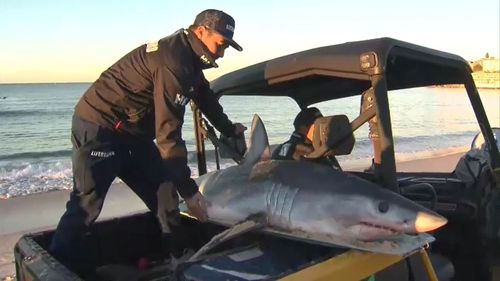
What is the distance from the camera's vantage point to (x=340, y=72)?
8.84ft

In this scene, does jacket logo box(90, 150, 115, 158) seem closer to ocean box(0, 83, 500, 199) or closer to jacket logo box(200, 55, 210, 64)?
jacket logo box(200, 55, 210, 64)

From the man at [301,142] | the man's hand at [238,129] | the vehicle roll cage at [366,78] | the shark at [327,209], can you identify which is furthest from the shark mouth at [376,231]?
the man's hand at [238,129]

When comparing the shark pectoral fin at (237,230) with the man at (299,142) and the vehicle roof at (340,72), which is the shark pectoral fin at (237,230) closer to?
the man at (299,142)

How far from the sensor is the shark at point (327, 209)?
231cm

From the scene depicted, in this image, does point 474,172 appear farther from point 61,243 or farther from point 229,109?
point 229,109

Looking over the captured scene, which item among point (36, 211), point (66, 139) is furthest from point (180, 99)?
point (66, 139)

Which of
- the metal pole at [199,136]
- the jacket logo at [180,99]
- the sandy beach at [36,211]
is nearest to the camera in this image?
the jacket logo at [180,99]

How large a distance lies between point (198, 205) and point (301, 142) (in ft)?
2.55

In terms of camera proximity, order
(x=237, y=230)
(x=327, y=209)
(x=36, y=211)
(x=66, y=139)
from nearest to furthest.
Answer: (x=327, y=209) < (x=237, y=230) < (x=36, y=211) < (x=66, y=139)

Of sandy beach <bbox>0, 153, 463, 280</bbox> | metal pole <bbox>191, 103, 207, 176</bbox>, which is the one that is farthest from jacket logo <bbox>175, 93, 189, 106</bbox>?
sandy beach <bbox>0, 153, 463, 280</bbox>

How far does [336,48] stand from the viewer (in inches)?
110

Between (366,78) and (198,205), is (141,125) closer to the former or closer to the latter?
(198,205)

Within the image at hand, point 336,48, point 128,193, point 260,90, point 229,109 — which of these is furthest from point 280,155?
point 229,109

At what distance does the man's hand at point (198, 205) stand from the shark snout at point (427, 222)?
1.18 m
